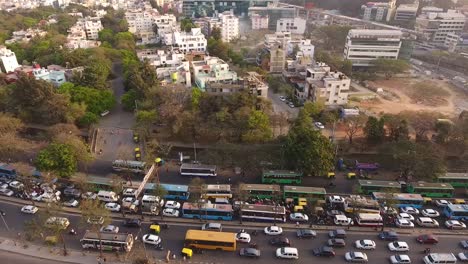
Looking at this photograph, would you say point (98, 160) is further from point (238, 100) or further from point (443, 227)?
point (443, 227)

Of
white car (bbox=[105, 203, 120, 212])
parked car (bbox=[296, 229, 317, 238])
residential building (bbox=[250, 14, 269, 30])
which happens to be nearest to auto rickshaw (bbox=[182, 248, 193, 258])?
white car (bbox=[105, 203, 120, 212])

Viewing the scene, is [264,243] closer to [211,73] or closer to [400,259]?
[400,259]

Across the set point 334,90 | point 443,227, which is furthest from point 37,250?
point 334,90

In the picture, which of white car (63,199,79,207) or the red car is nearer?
the red car

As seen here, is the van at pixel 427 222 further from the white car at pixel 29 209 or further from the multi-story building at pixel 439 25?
the multi-story building at pixel 439 25

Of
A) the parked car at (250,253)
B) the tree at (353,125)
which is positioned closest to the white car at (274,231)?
the parked car at (250,253)

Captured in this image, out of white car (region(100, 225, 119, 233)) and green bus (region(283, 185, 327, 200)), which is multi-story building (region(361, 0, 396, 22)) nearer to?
green bus (region(283, 185, 327, 200))
